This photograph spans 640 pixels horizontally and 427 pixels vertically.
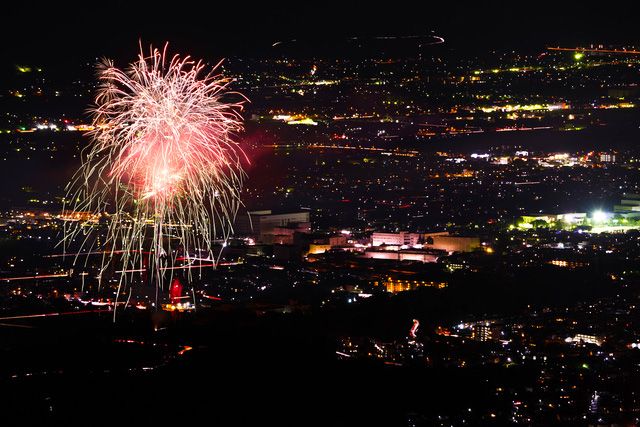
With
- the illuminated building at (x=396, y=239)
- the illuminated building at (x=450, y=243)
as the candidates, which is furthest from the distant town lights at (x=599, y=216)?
the illuminated building at (x=396, y=239)

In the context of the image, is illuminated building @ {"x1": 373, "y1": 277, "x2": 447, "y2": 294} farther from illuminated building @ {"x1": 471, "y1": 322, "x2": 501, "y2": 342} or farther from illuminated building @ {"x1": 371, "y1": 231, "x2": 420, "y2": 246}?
illuminated building @ {"x1": 371, "y1": 231, "x2": 420, "y2": 246}

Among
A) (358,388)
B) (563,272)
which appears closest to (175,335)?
(358,388)

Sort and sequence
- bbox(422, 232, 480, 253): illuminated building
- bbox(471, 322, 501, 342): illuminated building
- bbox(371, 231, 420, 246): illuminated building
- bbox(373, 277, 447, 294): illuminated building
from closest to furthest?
bbox(471, 322, 501, 342): illuminated building → bbox(373, 277, 447, 294): illuminated building → bbox(422, 232, 480, 253): illuminated building → bbox(371, 231, 420, 246): illuminated building

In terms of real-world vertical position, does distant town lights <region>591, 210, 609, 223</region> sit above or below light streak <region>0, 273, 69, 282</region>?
above

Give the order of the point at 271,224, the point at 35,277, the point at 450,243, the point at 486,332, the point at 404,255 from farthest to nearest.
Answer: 1. the point at 271,224
2. the point at 450,243
3. the point at 404,255
4. the point at 35,277
5. the point at 486,332

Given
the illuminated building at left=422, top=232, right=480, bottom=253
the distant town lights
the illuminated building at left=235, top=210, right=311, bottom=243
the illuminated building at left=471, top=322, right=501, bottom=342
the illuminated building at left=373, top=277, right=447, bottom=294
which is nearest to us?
the illuminated building at left=471, top=322, right=501, bottom=342

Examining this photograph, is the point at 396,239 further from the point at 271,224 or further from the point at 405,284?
the point at 405,284

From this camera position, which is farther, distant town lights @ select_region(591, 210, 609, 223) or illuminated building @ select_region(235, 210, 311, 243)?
distant town lights @ select_region(591, 210, 609, 223)

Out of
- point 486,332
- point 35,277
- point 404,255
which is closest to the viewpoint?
point 486,332

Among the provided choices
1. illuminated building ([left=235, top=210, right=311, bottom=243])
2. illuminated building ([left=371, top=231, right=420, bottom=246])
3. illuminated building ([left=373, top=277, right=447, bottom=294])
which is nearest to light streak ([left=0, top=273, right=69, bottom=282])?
illuminated building ([left=373, top=277, right=447, bottom=294])

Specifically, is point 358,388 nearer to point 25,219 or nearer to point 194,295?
point 194,295

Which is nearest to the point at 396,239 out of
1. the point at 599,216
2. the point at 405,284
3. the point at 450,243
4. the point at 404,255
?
the point at 450,243
